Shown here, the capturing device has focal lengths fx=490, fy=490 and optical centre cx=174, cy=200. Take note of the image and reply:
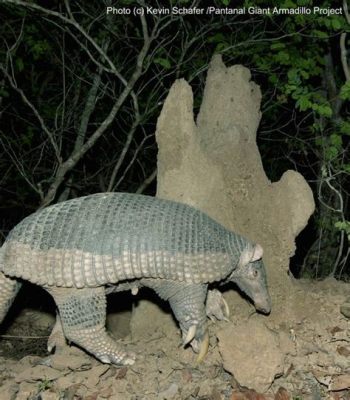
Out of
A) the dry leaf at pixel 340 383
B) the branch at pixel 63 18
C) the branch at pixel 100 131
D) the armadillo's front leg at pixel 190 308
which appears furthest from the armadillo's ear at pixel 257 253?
the branch at pixel 63 18

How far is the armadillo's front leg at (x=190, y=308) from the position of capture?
14.4 ft

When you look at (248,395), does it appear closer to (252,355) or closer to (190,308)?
(252,355)

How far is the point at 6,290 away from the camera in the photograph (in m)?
4.54

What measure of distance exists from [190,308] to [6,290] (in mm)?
1711

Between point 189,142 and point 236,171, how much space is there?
599 mm

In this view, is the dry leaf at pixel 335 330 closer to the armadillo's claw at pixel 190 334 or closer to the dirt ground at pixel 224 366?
the dirt ground at pixel 224 366

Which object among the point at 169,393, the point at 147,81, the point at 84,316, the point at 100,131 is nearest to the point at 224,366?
the point at 169,393

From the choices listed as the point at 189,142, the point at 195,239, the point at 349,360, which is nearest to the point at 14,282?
the point at 195,239

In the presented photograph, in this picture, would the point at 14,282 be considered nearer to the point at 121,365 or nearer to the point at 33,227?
the point at 33,227

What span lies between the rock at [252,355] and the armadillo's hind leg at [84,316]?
108 cm

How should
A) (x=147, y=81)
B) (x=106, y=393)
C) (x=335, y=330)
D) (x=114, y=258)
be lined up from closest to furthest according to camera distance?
(x=114, y=258), (x=106, y=393), (x=335, y=330), (x=147, y=81)

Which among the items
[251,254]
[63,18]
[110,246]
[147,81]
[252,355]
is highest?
[63,18]

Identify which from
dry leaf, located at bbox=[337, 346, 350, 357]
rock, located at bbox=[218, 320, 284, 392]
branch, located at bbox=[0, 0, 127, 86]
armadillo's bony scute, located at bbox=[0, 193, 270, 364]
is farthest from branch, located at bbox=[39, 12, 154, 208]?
dry leaf, located at bbox=[337, 346, 350, 357]

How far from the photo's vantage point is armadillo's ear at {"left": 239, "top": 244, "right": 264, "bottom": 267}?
4609mm
